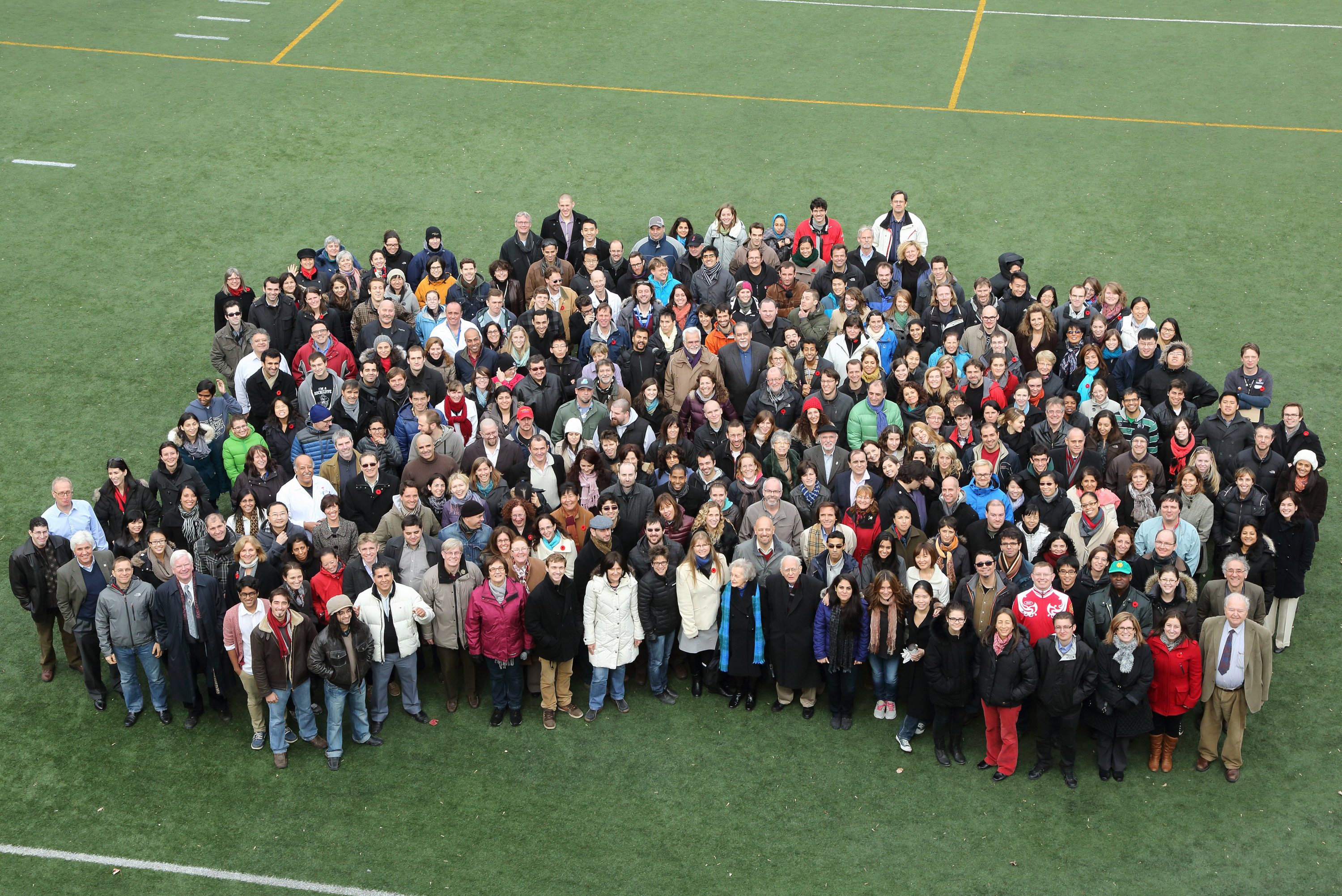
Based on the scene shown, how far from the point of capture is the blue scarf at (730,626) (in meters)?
10.7

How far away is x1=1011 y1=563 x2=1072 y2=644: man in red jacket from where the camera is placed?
33.1 feet

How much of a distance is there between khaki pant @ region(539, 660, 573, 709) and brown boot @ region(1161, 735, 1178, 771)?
4734 millimetres

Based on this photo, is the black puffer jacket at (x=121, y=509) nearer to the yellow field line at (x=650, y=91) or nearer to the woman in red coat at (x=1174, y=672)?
the woman in red coat at (x=1174, y=672)

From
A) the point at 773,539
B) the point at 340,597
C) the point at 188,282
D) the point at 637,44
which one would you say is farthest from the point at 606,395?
the point at 637,44

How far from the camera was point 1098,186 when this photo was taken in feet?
63.2

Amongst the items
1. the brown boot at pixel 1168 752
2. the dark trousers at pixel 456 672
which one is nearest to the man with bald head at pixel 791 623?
the dark trousers at pixel 456 672

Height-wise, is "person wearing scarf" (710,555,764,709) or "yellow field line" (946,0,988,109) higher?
"yellow field line" (946,0,988,109)

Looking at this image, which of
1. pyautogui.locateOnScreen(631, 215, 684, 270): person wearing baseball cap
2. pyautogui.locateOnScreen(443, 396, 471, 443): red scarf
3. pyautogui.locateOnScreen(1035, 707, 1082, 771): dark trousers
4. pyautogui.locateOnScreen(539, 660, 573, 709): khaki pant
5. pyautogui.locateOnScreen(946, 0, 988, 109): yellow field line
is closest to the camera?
pyautogui.locateOnScreen(1035, 707, 1082, 771): dark trousers

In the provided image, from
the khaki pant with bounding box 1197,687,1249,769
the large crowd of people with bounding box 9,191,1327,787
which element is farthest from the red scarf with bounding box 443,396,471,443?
the khaki pant with bounding box 1197,687,1249,769

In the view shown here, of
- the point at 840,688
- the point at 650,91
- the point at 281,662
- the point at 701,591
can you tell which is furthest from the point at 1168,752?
the point at 650,91

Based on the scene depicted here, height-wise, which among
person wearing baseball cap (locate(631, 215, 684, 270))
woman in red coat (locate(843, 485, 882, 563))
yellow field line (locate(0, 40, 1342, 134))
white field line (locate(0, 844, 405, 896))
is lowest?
white field line (locate(0, 844, 405, 896))

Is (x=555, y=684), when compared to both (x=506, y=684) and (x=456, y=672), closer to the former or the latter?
(x=506, y=684)

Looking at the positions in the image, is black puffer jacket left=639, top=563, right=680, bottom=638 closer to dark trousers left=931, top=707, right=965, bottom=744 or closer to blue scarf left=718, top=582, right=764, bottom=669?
blue scarf left=718, top=582, right=764, bottom=669

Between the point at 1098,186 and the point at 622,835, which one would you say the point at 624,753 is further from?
the point at 1098,186
